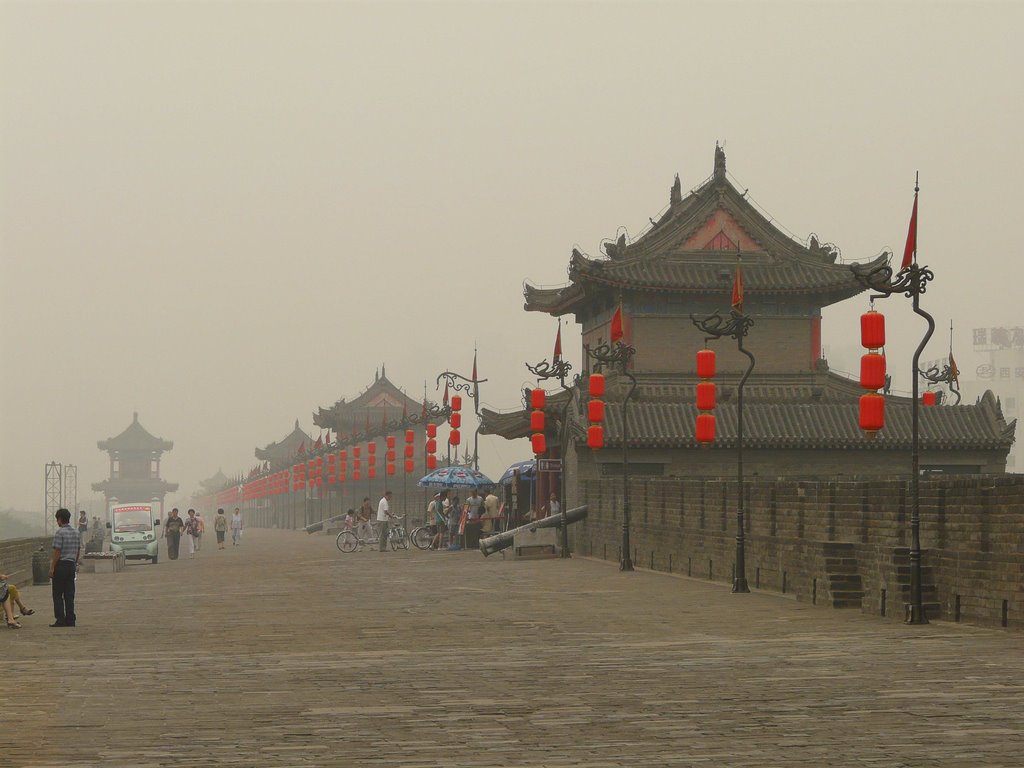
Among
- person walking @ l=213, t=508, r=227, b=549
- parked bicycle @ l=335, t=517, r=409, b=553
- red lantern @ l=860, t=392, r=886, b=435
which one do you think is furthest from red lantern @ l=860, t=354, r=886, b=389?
person walking @ l=213, t=508, r=227, b=549

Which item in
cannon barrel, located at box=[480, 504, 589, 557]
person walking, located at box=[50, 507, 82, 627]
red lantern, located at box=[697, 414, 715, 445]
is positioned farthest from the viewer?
cannon barrel, located at box=[480, 504, 589, 557]

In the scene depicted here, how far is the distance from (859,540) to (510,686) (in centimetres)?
1181

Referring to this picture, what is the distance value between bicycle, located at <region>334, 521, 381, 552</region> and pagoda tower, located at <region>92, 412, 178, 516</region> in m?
143

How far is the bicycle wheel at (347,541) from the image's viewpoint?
155 feet

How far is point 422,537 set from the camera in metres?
49.0

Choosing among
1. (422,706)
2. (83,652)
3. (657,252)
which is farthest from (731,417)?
(422,706)

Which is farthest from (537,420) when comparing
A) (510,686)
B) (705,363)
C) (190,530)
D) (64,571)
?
(510,686)

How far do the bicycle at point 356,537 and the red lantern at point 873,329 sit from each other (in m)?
24.3

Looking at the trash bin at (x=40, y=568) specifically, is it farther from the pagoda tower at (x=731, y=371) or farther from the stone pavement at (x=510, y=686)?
the pagoda tower at (x=731, y=371)

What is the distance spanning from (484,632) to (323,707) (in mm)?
6289

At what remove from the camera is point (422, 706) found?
11094mm

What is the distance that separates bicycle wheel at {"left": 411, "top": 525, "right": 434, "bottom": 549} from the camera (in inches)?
1929

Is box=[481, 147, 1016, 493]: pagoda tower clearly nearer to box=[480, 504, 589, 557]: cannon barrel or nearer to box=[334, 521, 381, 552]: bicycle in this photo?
box=[480, 504, 589, 557]: cannon barrel

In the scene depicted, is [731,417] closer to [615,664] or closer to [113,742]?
[615,664]
